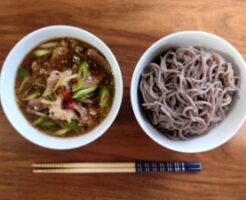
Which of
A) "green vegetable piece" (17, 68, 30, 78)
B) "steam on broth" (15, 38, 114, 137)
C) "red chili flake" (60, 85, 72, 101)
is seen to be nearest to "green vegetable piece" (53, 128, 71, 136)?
"steam on broth" (15, 38, 114, 137)

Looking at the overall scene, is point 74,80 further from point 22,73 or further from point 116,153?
point 116,153

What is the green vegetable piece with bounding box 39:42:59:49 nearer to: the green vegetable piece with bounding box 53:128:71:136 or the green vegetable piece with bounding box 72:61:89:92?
the green vegetable piece with bounding box 72:61:89:92

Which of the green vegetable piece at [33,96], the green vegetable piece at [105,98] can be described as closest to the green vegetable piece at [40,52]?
the green vegetable piece at [33,96]

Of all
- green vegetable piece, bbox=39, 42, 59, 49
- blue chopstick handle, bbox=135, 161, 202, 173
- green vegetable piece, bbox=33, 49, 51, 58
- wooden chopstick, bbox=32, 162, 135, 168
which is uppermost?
green vegetable piece, bbox=39, 42, 59, 49

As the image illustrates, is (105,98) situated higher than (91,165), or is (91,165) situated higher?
(105,98)

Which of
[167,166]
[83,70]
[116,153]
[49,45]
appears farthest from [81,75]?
[167,166]

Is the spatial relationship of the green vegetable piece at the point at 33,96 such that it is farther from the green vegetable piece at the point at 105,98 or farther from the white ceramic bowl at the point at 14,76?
the green vegetable piece at the point at 105,98

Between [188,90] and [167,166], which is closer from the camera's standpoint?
[188,90]
